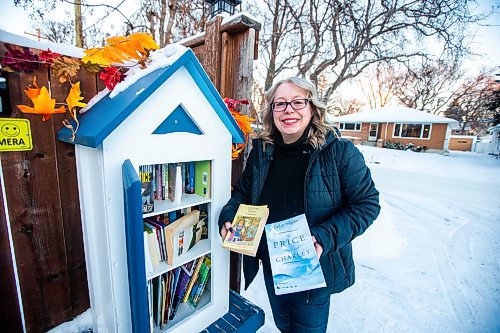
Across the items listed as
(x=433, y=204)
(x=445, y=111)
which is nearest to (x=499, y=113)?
(x=445, y=111)

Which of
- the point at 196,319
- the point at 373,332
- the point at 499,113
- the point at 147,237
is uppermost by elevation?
the point at 499,113

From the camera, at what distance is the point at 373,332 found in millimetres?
2070

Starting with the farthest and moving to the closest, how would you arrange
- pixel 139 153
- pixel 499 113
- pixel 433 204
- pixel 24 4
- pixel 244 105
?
pixel 499 113 < pixel 433 204 < pixel 24 4 < pixel 244 105 < pixel 139 153

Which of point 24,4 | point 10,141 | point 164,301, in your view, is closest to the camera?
point 10,141

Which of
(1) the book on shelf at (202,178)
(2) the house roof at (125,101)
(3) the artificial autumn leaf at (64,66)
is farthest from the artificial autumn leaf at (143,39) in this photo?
(1) the book on shelf at (202,178)

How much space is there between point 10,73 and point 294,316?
1967 millimetres

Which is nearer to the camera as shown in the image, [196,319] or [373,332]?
[196,319]

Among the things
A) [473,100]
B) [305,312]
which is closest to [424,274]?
[305,312]

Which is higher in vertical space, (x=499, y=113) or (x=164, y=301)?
(x=499, y=113)

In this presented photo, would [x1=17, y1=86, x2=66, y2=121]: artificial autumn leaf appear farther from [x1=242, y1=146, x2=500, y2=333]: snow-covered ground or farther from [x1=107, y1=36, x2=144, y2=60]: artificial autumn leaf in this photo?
[x1=242, y1=146, x2=500, y2=333]: snow-covered ground

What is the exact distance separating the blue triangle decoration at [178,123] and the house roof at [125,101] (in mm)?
149

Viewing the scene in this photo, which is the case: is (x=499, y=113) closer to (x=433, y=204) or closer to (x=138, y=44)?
(x=433, y=204)

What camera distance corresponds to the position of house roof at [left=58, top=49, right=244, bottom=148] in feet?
2.98

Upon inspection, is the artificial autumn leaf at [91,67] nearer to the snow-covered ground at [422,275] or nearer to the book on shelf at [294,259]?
the book on shelf at [294,259]
